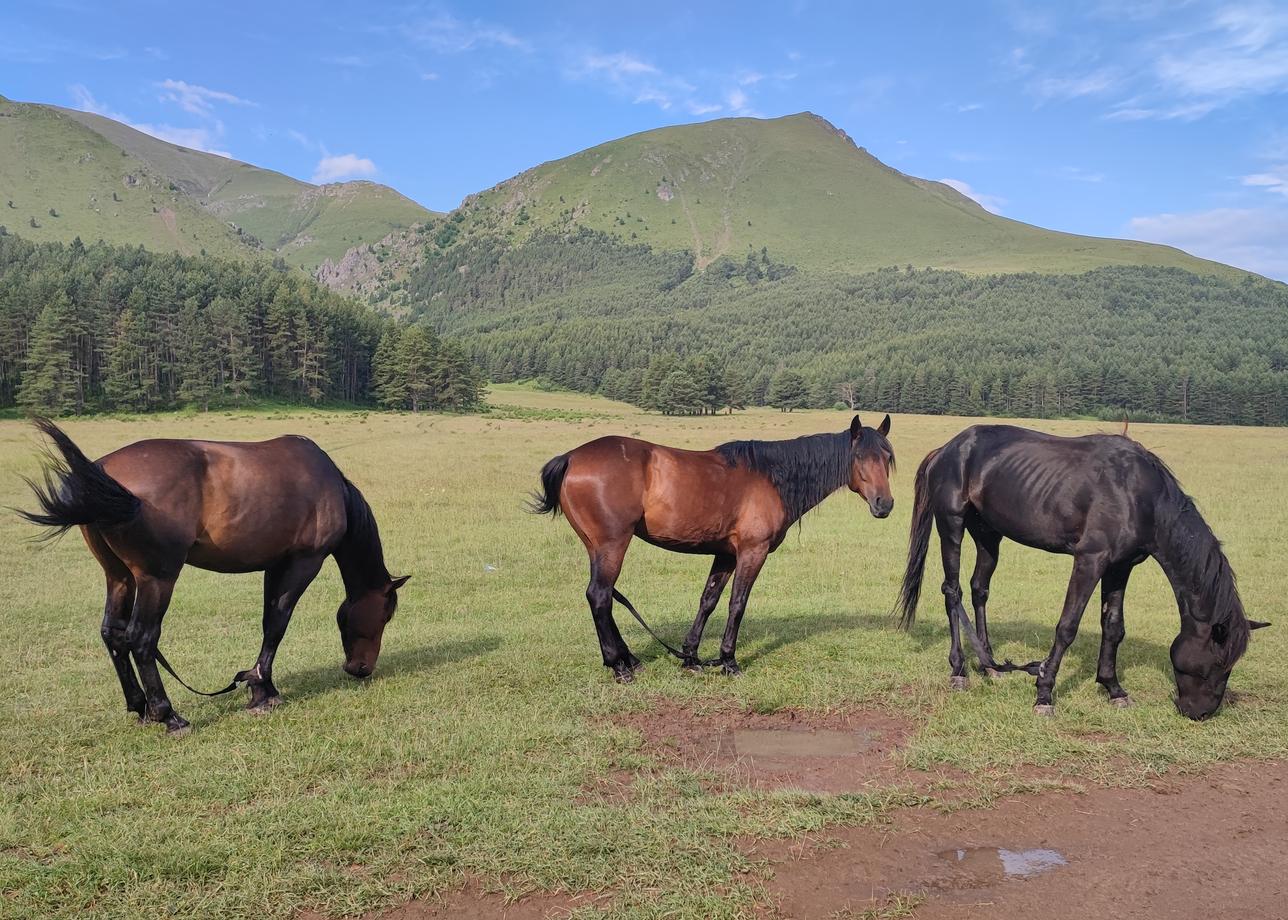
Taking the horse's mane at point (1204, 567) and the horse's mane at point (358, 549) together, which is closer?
the horse's mane at point (1204, 567)

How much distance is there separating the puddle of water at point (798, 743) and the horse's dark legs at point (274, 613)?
171 inches

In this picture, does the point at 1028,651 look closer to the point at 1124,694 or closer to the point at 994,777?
the point at 1124,694

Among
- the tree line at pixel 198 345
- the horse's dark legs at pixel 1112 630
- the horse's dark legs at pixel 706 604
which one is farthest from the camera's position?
the tree line at pixel 198 345

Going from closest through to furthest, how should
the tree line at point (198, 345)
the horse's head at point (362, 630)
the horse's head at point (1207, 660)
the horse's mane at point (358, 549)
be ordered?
the horse's head at point (1207, 660)
the horse's mane at point (358, 549)
the horse's head at point (362, 630)
the tree line at point (198, 345)

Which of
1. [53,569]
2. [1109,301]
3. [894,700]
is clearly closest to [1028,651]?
[894,700]

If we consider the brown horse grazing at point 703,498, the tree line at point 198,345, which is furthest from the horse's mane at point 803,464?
the tree line at point 198,345

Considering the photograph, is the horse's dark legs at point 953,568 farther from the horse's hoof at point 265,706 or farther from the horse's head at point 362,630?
the horse's hoof at point 265,706

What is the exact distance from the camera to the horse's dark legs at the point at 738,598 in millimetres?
8617

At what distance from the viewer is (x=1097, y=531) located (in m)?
7.57

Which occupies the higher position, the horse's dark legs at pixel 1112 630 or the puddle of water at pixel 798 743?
the horse's dark legs at pixel 1112 630

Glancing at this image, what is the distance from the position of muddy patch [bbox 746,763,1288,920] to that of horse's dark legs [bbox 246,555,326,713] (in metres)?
4.98

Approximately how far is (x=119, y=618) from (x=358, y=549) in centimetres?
216

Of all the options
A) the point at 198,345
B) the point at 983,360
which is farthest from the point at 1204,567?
the point at 983,360

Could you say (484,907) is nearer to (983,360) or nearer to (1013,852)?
(1013,852)
